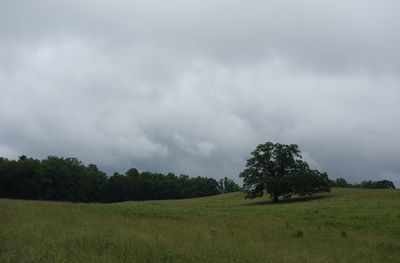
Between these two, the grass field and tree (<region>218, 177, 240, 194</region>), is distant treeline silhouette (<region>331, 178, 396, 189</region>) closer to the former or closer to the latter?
tree (<region>218, 177, 240, 194</region>)

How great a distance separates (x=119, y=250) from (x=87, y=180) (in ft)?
442

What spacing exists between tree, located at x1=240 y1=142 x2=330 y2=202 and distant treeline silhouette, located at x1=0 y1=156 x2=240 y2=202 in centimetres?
5975

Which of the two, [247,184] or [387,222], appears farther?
[247,184]

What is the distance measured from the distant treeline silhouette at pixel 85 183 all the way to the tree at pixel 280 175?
59.8m

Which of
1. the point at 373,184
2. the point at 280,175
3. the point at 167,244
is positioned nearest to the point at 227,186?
the point at 373,184

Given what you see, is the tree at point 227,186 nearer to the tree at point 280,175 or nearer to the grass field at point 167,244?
the tree at point 280,175

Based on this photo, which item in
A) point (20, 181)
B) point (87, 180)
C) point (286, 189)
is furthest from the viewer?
point (87, 180)

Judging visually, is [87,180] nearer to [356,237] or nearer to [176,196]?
[176,196]

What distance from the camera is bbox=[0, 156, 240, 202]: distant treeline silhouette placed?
123 metres

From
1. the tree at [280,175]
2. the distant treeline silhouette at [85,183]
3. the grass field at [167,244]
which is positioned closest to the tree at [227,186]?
the distant treeline silhouette at [85,183]

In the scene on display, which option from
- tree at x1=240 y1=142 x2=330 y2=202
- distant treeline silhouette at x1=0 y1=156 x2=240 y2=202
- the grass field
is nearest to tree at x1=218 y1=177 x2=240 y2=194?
distant treeline silhouette at x1=0 y1=156 x2=240 y2=202

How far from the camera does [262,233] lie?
24156 millimetres

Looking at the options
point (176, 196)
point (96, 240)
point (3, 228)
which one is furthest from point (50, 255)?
point (176, 196)

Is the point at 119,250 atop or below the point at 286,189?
below
